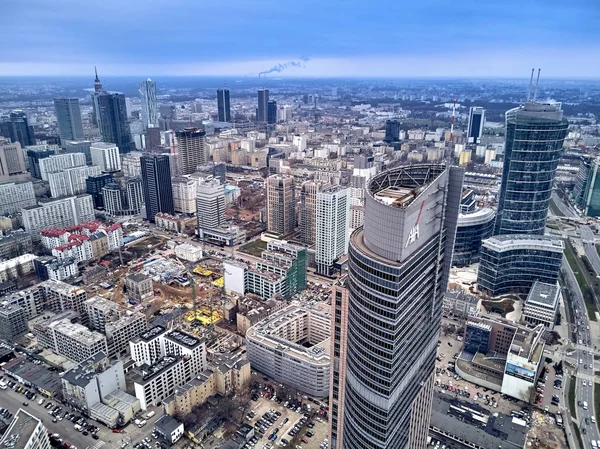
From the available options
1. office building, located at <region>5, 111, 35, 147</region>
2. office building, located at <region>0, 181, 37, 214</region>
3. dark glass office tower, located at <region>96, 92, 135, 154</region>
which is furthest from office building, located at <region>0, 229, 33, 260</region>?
dark glass office tower, located at <region>96, 92, 135, 154</region>

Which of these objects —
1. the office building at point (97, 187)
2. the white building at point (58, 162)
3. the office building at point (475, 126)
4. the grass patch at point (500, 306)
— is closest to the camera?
the grass patch at point (500, 306)

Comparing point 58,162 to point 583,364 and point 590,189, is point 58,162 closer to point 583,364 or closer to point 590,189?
point 583,364

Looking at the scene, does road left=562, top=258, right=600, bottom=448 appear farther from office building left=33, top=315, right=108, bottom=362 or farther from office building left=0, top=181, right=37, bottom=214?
office building left=0, top=181, right=37, bottom=214

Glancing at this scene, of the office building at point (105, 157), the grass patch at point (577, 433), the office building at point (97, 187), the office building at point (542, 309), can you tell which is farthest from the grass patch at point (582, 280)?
A: the office building at point (105, 157)

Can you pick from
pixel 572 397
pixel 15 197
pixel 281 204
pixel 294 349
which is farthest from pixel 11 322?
pixel 572 397

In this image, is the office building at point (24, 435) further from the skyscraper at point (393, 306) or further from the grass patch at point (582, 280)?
the grass patch at point (582, 280)
